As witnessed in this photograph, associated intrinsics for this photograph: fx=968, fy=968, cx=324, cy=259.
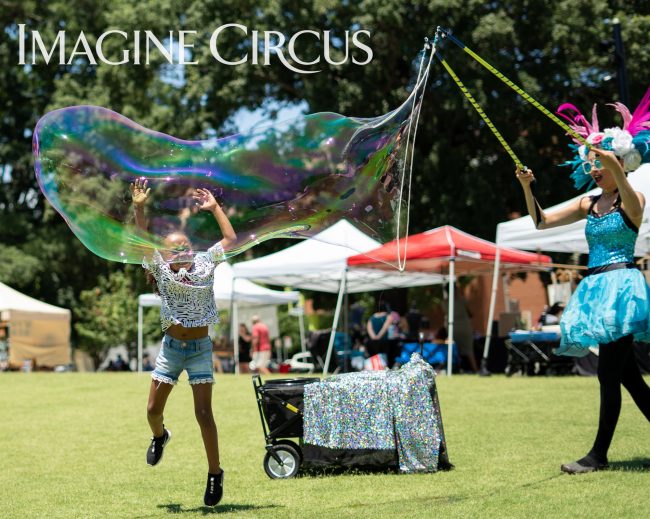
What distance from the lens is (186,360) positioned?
21.2 ft

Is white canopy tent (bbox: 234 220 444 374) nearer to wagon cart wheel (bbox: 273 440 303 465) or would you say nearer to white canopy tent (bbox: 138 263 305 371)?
white canopy tent (bbox: 138 263 305 371)

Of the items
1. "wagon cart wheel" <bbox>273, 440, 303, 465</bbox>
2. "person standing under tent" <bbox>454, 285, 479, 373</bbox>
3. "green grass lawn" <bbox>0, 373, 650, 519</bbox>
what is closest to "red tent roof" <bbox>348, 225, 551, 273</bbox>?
"person standing under tent" <bbox>454, 285, 479, 373</bbox>

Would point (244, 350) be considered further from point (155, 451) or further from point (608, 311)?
point (608, 311)

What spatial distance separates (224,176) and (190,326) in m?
1.29

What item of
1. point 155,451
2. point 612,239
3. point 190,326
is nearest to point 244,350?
point 155,451

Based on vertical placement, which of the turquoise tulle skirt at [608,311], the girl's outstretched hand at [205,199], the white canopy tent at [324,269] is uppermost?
the white canopy tent at [324,269]

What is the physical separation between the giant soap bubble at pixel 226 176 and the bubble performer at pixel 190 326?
0.56ft

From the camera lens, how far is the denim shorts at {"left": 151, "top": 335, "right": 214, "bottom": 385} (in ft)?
21.0

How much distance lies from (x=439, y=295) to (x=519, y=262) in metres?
17.4

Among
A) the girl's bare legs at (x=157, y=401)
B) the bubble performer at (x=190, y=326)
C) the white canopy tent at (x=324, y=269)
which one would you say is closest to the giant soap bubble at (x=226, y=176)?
the bubble performer at (x=190, y=326)

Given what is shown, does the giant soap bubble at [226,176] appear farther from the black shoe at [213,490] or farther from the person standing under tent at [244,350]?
the person standing under tent at [244,350]

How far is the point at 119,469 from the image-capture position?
8.38m

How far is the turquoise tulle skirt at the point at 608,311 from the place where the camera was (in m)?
6.63

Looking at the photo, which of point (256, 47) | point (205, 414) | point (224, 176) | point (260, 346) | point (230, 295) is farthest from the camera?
point (256, 47)
